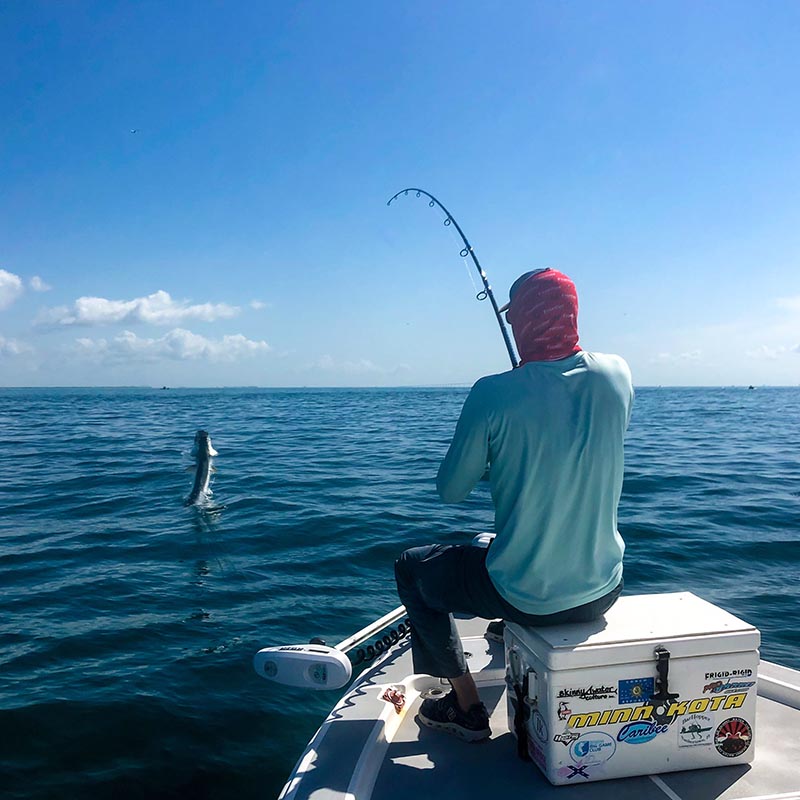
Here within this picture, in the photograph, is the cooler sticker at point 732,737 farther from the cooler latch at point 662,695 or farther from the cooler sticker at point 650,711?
the cooler latch at point 662,695

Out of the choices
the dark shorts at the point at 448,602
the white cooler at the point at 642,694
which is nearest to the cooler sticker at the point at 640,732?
the white cooler at the point at 642,694

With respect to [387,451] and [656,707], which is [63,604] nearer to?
[656,707]

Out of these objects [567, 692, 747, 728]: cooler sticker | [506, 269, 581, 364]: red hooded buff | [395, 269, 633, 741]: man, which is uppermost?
[506, 269, 581, 364]: red hooded buff

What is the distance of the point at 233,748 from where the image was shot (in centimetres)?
452

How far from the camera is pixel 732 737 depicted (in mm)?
2785

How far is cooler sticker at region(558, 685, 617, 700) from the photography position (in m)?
2.65

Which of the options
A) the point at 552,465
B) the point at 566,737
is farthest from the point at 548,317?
the point at 566,737

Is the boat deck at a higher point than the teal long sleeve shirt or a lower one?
lower

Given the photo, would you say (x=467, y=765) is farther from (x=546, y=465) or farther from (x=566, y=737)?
(x=546, y=465)

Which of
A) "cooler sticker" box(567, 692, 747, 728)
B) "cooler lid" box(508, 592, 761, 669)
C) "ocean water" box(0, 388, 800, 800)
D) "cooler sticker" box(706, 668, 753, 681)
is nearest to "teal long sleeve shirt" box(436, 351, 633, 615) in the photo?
"cooler lid" box(508, 592, 761, 669)

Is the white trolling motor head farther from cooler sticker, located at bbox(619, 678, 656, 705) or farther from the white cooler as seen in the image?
cooler sticker, located at bbox(619, 678, 656, 705)

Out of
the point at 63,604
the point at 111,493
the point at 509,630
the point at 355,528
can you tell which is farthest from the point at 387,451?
the point at 509,630

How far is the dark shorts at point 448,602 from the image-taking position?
111 inches

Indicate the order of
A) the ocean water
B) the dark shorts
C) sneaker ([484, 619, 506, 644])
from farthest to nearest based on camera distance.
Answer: the ocean water
sneaker ([484, 619, 506, 644])
the dark shorts
